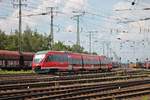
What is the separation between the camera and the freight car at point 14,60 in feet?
192

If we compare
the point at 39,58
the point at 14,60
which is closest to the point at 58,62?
the point at 39,58

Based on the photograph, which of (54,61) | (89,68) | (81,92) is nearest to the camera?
(81,92)

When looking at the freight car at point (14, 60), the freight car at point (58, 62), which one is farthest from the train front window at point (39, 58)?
the freight car at point (14, 60)

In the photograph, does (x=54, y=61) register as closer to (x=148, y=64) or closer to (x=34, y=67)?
(x=34, y=67)

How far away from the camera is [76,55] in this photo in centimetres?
5572

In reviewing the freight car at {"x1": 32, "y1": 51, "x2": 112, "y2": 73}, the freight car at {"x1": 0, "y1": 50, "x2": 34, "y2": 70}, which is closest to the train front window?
the freight car at {"x1": 32, "y1": 51, "x2": 112, "y2": 73}

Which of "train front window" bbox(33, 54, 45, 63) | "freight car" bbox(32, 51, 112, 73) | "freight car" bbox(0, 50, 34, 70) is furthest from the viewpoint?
"freight car" bbox(0, 50, 34, 70)

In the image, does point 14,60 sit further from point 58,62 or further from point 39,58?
point 58,62

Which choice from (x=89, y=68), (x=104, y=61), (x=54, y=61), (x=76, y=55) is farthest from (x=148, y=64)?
(x=54, y=61)

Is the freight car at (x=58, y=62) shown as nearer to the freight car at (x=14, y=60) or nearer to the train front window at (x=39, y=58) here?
the train front window at (x=39, y=58)

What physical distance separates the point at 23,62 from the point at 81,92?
1473 inches

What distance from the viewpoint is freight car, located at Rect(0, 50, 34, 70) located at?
58.5 meters

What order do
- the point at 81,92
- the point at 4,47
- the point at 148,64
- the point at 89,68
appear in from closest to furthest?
1. the point at 81,92
2. the point at 89,68
3. the point at 148,64
4. the point at 4,47

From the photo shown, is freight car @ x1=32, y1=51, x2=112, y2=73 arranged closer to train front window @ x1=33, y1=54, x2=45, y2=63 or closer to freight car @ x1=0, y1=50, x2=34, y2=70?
train front window @ x1=33, y1=54, x2=45, y2=63
